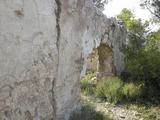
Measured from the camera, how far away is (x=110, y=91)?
343 inches

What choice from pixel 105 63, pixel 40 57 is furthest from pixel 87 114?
pixel 105 63

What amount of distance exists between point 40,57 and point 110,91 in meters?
4.07

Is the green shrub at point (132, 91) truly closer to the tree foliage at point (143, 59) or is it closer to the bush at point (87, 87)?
the tree foliage at point (143, 59)

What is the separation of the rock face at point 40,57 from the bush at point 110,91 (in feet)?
7.07

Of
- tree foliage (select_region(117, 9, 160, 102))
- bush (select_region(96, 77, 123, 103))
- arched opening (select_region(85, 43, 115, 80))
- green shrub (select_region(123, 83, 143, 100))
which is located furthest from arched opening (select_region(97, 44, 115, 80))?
green shrub (select_region(123, 83, 143, 100))

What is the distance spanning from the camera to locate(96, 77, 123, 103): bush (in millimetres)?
8648

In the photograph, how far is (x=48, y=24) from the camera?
5168mm

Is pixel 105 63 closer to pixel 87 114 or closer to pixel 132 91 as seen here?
pixel 132 91

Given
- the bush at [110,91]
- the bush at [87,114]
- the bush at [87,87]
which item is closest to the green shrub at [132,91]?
the bush at [110,91]

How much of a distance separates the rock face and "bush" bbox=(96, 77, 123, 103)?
2156mm

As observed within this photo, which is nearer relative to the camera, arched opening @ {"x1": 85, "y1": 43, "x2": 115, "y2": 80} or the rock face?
the rock face

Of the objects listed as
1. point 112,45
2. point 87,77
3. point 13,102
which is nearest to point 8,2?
point 13,102

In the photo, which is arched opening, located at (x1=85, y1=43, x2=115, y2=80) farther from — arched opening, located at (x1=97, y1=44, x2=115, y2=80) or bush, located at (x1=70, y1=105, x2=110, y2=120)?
bush, located at (x1=70, y1=105, x2=110, y2=120)

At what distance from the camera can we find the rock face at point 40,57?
4.30 meters
